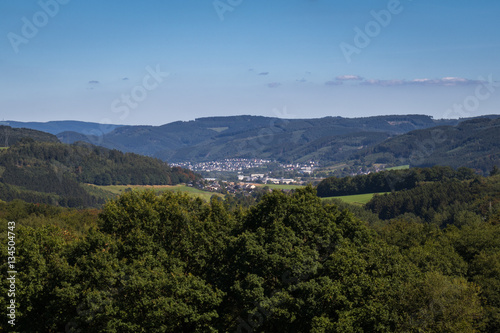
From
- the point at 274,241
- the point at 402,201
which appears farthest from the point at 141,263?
the point at 402,201

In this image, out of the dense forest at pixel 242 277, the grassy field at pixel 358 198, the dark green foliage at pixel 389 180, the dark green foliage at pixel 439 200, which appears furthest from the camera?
the dark green foliage at pixel 389 180

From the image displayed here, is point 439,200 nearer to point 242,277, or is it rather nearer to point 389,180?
point 389,180

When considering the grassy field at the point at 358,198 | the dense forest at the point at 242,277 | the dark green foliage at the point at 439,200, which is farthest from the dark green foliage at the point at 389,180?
the dense forest at the point at 242,277

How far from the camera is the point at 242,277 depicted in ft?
99.9

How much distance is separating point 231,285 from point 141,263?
231 inches

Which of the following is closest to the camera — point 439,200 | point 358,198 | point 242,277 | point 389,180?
point 242,277

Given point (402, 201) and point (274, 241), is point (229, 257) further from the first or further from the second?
point (402, 201)

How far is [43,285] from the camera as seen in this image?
101 ft

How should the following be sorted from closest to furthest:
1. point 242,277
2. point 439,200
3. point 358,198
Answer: point 242,277, point 439,200, point 358,198

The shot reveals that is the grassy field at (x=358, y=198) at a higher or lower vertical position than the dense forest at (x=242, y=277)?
lower

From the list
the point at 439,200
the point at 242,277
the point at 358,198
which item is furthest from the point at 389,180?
the point at 242,277

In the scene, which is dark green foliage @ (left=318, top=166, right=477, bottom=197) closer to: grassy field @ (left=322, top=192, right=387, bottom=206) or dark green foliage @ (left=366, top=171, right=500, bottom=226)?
grassy field @ (left=322, top=192, right=387, bottom=206)

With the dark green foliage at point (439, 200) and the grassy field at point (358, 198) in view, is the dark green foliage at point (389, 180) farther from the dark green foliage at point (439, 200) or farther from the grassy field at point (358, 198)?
the dark green foliage at point (439, 200)

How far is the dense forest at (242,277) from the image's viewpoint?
26719 millimetres
